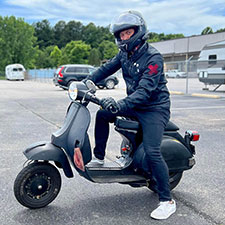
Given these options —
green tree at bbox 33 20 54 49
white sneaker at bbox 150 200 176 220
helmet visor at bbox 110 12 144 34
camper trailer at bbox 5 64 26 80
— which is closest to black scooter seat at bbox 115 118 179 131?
white sneaker at bbox 150 200 176 220

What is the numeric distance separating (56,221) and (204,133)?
4673mm

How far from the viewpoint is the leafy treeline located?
65250 mm

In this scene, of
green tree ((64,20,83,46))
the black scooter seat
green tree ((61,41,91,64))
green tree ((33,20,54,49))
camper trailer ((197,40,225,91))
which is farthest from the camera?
green tree ((64,20,83,46))

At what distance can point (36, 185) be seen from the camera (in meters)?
3.22

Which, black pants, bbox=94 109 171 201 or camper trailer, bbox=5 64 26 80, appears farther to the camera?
camper trailer, bbox=5 64 26 80

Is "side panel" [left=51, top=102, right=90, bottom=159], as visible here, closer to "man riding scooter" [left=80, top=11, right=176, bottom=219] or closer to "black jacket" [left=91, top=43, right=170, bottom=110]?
"man riding scooter" [left=80, top=11, right=176, bottom=219]

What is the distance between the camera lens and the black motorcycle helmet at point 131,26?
3130 mm

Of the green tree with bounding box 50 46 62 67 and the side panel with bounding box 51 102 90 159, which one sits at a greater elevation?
the green tree with bounding box 50 46 62 67

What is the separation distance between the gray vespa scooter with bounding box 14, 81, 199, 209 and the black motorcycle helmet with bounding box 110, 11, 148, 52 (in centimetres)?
53

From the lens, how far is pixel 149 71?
10.0 feet

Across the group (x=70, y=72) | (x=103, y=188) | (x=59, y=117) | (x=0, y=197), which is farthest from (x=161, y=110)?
(x=70, y=72)

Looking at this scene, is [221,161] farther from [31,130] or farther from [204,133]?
[31,130]

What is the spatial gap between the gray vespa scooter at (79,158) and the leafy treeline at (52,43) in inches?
255

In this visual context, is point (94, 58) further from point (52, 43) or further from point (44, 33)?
point (44, 33)
